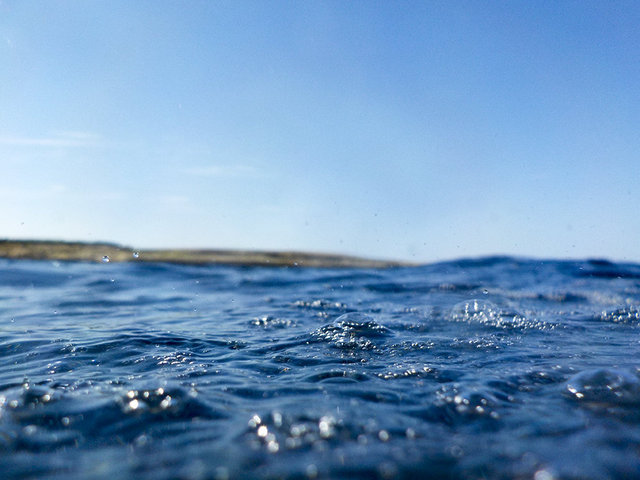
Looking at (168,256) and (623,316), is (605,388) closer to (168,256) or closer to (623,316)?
(623,316)

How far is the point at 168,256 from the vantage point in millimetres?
15258

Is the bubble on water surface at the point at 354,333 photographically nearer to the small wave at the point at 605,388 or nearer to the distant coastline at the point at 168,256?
the small wave at the point at 605,388

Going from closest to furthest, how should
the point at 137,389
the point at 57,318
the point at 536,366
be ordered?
the point at 137,389 < the point at 536,366 < the point at 57,318

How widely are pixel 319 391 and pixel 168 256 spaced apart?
13.0 meters

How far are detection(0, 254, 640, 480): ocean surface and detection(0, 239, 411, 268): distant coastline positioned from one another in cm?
694

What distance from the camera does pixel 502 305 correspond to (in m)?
7.51

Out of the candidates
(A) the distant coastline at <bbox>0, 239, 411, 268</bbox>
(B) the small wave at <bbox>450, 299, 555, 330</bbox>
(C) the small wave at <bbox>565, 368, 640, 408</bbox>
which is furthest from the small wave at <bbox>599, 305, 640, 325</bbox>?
(A) the distant coastline at <bbox>0, 239, 411, 268</bbox>

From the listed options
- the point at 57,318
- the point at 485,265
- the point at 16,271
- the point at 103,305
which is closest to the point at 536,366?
the point at 57,318

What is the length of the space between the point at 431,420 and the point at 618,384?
1.42 metres

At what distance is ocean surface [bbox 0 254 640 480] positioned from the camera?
83.8 inches

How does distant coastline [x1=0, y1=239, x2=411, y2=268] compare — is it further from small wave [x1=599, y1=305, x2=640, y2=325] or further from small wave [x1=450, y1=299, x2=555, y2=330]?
small wave [x1=599, y1=305, x2=640, y2=325]

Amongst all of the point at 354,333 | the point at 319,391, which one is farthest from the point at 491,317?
the point at 319,391

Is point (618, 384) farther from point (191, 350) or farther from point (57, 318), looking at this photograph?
point (57, 318)

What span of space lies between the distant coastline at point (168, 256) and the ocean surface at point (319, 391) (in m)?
6.94
